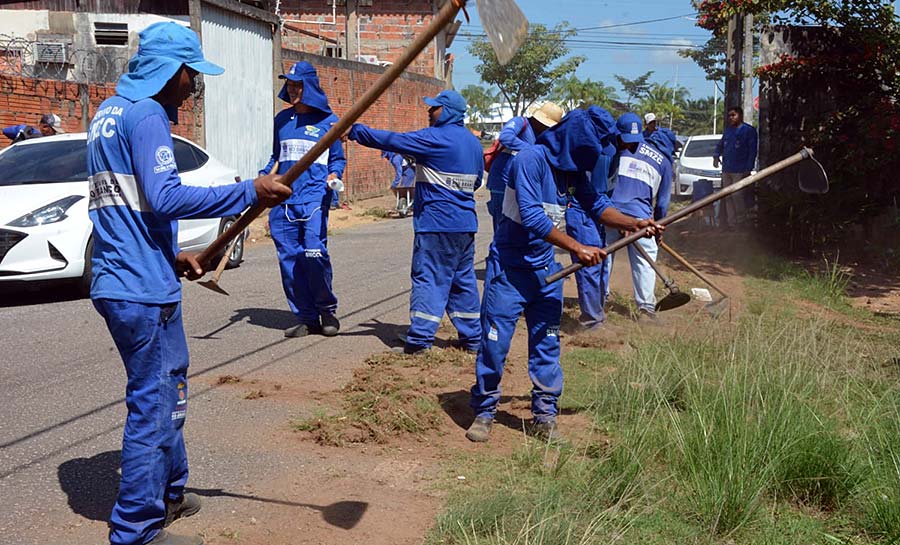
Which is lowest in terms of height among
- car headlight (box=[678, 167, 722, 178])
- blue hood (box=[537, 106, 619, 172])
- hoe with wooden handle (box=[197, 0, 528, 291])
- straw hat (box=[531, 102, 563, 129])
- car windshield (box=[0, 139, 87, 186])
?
car headlight (box=[678, 167, 722, 178])

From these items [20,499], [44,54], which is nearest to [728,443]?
[20,499]

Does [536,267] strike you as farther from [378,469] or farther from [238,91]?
[238,91]

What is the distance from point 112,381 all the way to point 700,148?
20108 millimetres

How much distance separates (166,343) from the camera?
4.13 meters

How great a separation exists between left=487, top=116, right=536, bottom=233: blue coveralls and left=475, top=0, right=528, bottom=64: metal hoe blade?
435 cm

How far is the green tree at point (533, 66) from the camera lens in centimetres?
5119

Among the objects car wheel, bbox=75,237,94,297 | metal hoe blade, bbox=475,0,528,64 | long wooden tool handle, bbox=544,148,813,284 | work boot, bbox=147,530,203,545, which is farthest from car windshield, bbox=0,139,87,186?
metal hoe blade, bbox=475,0,528,64

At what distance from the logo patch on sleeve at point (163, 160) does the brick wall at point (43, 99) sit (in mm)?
11425

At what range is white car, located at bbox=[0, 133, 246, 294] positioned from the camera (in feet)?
32.2

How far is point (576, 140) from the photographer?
5.76m

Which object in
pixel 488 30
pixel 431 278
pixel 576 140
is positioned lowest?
pixel 431 278

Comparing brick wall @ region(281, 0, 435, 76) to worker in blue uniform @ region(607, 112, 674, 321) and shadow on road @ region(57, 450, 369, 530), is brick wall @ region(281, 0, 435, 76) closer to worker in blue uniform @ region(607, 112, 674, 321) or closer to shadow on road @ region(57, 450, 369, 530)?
worker in blue uniform @ region(607, 112, 674, 321)

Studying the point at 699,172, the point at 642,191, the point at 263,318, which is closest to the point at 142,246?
the point at 263,318

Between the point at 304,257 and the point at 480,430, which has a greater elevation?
the point at 304,257
